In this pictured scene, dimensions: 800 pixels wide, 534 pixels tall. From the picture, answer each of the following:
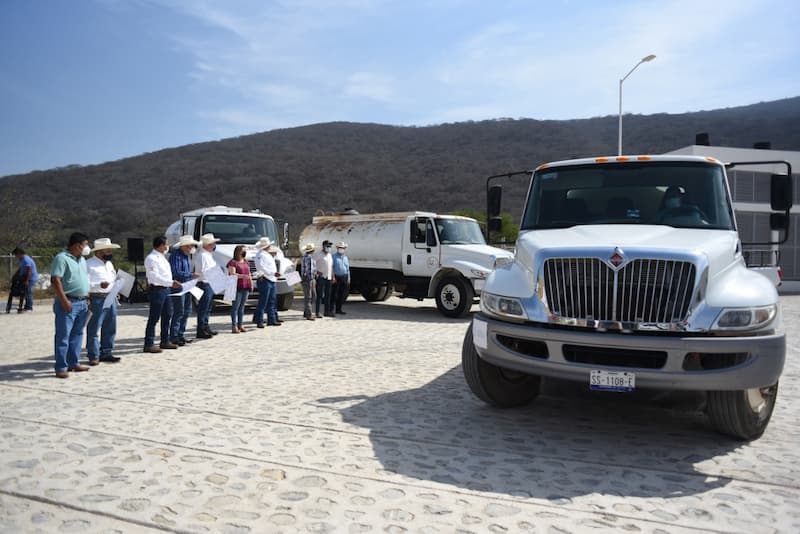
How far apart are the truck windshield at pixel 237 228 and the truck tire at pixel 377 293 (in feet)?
14.5

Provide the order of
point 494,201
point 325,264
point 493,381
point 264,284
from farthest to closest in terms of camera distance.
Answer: point 325,264, point 264,284, point 494,201, point 493,381

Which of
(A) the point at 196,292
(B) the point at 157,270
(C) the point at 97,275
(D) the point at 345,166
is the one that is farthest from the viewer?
(D) the point at 345,166

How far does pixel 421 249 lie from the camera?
50.8 ft

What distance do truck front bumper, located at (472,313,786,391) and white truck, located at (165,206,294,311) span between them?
10569 millimetres

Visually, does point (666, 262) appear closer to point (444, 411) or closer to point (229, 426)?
point (444, 411)

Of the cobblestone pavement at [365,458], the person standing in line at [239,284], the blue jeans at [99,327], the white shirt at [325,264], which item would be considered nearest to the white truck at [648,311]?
the cobblestone pavement at [365,458]

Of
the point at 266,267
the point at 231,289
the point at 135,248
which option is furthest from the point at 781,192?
the point at 135,248

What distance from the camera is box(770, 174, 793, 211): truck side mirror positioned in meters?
5.96

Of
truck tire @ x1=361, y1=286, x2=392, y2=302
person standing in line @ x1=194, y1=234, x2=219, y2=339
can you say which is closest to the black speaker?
truck tire @ x1=361, y1=286, x2=392, y2=302

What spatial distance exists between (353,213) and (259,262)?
6.82m

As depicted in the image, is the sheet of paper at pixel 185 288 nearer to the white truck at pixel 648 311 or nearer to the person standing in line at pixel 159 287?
the person standing in line at pixel 159 287

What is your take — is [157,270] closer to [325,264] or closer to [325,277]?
[325,264]

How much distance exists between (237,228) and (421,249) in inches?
194

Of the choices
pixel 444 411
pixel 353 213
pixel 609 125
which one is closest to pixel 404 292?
pixel 353 213
